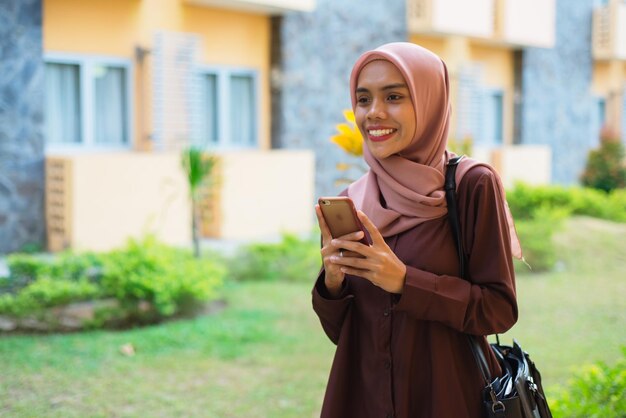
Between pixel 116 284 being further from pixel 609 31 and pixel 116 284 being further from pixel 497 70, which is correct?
pixel 609 31

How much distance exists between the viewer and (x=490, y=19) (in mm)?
15242

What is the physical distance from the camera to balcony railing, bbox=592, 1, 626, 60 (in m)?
18.4

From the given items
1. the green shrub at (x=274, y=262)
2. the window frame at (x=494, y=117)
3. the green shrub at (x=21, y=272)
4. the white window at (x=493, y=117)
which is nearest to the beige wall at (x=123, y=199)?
the green shrub at (x=274, y=262)

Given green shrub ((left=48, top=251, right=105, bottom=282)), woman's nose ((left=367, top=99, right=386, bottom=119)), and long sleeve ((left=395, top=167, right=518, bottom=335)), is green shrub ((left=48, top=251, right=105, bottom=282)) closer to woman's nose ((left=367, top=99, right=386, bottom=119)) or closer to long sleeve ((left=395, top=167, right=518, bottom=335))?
woman's nose ((left=367, top=99, right=386, bottom=119))

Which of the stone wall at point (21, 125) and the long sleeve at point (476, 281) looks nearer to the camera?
the long sleeve at point (476, 281)

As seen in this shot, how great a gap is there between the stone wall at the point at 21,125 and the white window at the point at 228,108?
2364mm

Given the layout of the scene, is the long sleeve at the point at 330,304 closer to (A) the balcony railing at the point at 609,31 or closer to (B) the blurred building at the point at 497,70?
(B) the blurred building at the point at 497,70

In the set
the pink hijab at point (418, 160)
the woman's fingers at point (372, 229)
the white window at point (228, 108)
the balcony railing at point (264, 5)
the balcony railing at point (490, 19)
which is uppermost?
the balcony railing at point (490, 19)

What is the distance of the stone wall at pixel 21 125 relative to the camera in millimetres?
8734

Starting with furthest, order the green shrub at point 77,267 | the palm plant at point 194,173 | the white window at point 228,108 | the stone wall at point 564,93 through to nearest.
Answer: the stone wall at point 564,93
the white window at point 228,108
the palm plant at point 194,173
the green shrub at point 77,267

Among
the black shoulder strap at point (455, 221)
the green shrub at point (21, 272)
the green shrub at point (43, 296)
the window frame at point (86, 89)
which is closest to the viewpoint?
the black shoulder strap at point (455, 221)

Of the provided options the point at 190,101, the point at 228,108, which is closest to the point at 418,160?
the point at 190,101

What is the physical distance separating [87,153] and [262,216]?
2.53 metres

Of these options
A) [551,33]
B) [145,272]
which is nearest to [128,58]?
[145,272]
